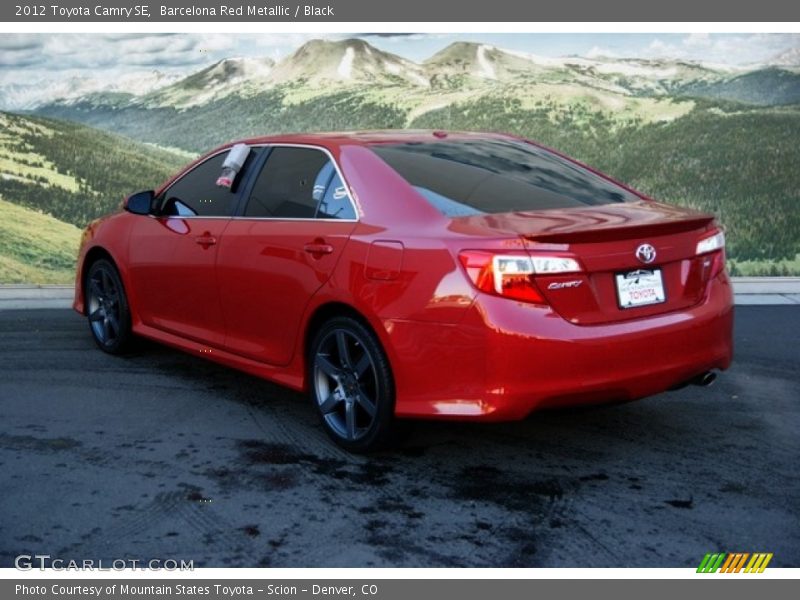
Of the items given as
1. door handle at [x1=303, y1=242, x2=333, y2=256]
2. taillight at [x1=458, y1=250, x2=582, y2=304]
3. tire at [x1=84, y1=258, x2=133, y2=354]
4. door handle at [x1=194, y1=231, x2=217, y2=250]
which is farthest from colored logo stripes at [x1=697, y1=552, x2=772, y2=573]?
tire at [x1=84, y1=258, x2=133, y2=354]

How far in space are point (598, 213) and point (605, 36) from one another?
833cm

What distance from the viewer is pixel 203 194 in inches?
262

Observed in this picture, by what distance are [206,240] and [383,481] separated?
199 centimetres

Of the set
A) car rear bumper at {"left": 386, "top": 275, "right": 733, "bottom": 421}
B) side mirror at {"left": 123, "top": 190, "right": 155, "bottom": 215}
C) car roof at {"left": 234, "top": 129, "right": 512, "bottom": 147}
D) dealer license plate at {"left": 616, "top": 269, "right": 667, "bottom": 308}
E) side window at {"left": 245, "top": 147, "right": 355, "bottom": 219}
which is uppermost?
car roof at {"left": 234, "top": 129, "right": 512, "bottom": 147}

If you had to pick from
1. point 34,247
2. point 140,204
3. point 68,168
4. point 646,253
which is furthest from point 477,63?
point 646,253

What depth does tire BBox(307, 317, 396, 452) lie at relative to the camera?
5148mm

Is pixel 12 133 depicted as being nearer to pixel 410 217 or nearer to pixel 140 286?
pixel 140 286

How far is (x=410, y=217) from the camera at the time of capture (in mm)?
5133

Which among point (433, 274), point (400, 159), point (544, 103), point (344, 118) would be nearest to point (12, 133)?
point (344, 118)

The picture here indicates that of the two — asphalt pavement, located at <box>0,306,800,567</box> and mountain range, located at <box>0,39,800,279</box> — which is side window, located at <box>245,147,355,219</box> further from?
mountain range, located at <box>0,39,800,279</box>

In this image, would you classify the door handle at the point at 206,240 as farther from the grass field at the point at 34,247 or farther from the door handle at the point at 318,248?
the grass field at the point at 34,247

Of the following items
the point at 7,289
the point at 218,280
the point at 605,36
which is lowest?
the point at 7,289

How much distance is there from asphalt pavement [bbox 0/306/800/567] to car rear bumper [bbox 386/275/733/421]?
0.39 metres

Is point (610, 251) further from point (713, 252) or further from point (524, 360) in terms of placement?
point (713, 252)
